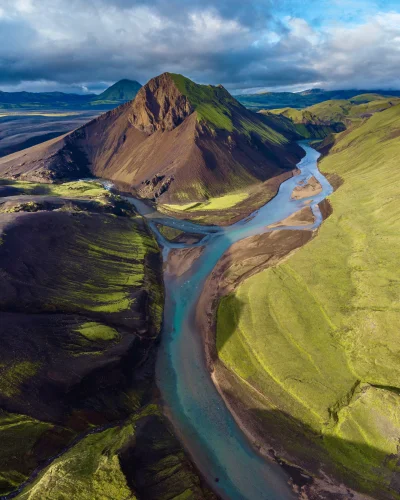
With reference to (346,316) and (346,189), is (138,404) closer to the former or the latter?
(346,316)

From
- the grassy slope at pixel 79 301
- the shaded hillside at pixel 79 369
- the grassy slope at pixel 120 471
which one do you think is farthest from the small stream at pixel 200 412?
the grassy slope at pixel 79 301

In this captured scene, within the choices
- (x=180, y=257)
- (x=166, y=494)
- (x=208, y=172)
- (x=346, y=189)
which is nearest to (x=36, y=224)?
(x=180, y=257)

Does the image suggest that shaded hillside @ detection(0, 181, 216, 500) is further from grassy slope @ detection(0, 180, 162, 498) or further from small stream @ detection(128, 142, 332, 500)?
small stream @ detection(128, 142, 332, 500)

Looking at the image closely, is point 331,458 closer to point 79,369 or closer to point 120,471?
point 120,471

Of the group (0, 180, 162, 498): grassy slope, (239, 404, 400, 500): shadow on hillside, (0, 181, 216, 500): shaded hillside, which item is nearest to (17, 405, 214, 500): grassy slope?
(0, 181, 216, 500): shaded hillside

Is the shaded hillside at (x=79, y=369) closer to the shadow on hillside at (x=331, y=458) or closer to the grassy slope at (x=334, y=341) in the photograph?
the shadow on hillside at (x=331, y=458)

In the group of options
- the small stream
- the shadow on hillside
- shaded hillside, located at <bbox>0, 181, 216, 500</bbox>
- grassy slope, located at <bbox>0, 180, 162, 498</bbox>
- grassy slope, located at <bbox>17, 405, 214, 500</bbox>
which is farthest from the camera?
the small stream
